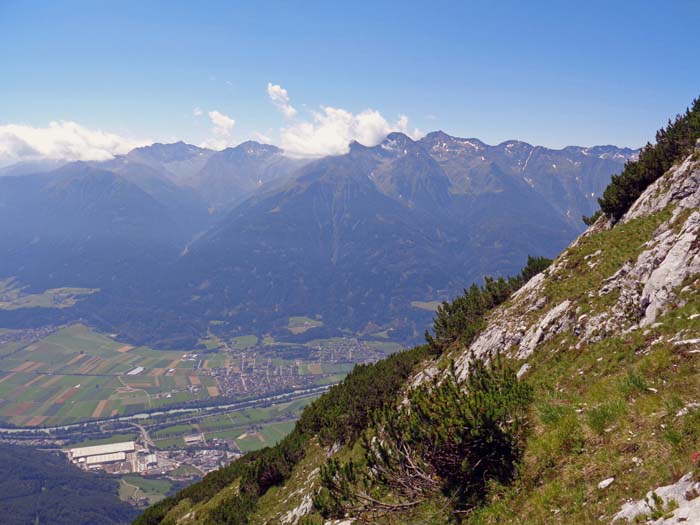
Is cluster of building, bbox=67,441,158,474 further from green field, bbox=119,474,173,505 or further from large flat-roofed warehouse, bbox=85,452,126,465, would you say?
green field, bbox=119,474,173,505

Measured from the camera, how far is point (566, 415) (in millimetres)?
13414

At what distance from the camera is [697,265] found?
18.1 metres

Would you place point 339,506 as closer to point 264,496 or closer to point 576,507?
point 576,507

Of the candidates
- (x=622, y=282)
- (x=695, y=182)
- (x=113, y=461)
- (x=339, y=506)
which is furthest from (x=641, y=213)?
(x=113, y=461)

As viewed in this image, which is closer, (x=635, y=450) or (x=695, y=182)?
(x=635, y=450)

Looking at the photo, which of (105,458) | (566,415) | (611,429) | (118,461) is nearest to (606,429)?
(611,429)

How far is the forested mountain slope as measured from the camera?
10320 mm

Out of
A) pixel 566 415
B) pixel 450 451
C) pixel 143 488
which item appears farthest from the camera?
pixel 143 488

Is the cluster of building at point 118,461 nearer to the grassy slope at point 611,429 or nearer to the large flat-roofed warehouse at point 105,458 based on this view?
the large flat-roofed warehouse at point 105,458

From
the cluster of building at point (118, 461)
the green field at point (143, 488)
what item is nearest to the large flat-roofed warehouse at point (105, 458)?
the cluster of building at point (118, 461)

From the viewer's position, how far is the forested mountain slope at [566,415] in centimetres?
1032

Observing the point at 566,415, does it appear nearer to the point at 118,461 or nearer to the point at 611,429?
the point at 611,429

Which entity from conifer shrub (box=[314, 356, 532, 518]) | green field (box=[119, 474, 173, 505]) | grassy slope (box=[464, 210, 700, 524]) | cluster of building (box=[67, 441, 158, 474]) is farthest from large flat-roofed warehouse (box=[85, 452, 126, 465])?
grassy slope (box=[464, 210, 700, 524])

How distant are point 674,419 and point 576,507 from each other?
3.45 metres
